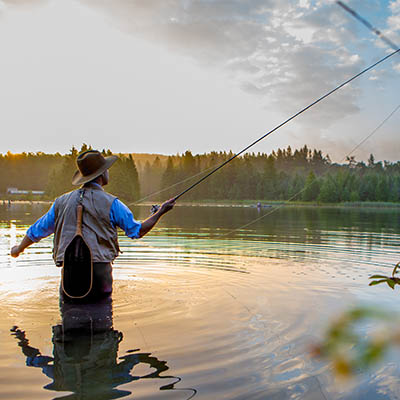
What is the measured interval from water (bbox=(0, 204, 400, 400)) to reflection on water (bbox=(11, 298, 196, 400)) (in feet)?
0.04

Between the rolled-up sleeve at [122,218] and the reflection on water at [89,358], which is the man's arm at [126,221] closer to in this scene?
the rolled-up sleeve at [122,218]

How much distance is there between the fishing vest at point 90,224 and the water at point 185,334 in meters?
0.81

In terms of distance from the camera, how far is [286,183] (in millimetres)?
175500

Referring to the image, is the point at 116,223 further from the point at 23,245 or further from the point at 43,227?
the point at 23,245

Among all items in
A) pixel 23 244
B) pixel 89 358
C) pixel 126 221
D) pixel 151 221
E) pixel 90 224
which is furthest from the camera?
pixel 23 244

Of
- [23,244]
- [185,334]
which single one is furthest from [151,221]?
[23,244]

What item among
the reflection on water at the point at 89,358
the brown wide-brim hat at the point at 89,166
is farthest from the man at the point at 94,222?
the reflection on water at the point at 89,358

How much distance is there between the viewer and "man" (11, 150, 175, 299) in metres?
5.45

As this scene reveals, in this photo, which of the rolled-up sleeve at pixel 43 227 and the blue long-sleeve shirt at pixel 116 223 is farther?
the rolled-up sleeve at pixel 43 227

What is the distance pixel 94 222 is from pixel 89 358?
5.17 ft

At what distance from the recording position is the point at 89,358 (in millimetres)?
4770

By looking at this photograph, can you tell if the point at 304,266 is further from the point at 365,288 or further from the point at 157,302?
the point at 157,302

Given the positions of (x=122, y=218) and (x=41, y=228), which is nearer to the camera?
(x=122, y=218)

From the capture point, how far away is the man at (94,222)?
5.45m
